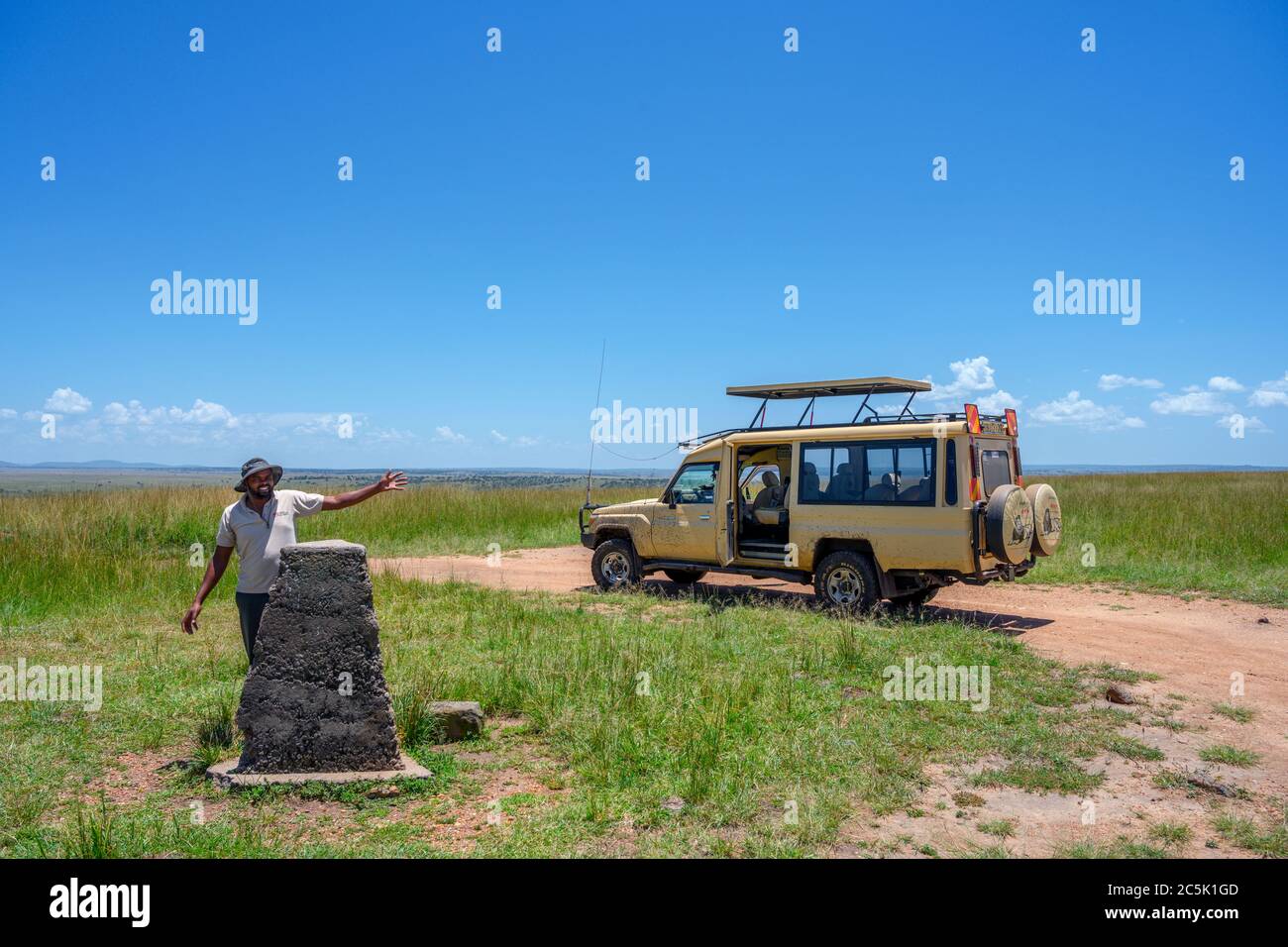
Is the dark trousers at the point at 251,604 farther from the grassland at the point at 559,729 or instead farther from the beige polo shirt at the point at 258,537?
the grassland at the point at 559,729

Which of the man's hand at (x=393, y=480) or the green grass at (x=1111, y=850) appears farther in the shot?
the man's hand at (x=393, y=480)

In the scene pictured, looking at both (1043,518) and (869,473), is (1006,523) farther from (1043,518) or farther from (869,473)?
(869,473)

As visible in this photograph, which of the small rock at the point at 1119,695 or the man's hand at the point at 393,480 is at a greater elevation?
the man's hand at the point at 393,480

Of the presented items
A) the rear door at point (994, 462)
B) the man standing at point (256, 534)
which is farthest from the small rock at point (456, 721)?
the rear door at point (994, 462)

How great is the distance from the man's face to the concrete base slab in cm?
169

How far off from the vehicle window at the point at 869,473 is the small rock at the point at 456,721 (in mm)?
5655

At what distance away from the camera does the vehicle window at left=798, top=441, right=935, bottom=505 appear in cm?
995

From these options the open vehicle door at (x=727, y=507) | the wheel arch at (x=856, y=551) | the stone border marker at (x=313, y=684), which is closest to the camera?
the stone border marker at (x=313, y=684)

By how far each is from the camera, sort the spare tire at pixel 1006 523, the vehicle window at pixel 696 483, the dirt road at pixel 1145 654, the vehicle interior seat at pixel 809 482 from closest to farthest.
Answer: the dirt road at pixel 1145 654 → the spare tire at pixel 1006 523 → the vehicle interior seat at pixel 809 482 → the vehicle window at pixel 696 483

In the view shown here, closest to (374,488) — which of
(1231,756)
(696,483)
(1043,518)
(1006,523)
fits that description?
(1231,756)

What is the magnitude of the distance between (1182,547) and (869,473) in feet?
26.7

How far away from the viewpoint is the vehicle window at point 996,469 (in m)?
10.1
